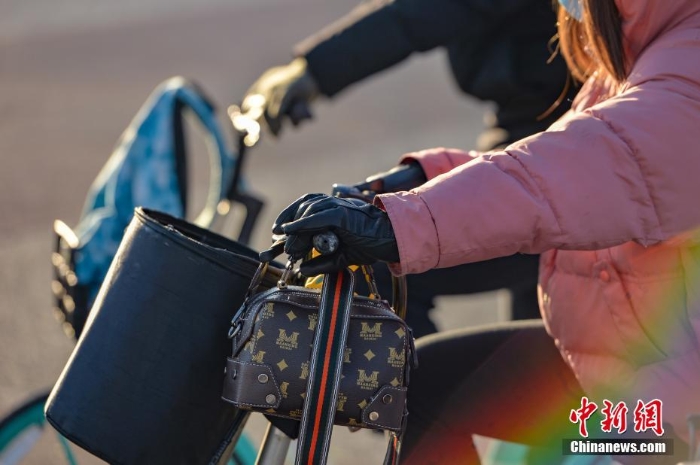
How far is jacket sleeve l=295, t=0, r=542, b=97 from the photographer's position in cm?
300

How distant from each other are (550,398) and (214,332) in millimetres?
850

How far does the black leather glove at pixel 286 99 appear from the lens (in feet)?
9.77

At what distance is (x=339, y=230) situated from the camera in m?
1.76

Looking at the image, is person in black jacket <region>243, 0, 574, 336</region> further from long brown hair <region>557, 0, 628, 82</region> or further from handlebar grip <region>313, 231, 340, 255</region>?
handlebar grip <region>313, 231, 340, 255</region>

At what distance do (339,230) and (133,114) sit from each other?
24.7 ft

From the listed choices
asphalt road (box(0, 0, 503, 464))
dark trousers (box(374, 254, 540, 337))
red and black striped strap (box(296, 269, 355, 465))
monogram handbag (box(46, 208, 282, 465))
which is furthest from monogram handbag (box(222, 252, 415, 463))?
asphalt road (box(0, 0, 503, 464))

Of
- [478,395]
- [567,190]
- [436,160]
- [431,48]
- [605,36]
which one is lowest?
[478,395]

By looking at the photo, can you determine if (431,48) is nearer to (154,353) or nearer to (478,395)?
(478,395)

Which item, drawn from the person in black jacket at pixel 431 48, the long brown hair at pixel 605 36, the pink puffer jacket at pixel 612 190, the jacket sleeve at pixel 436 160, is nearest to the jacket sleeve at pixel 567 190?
the pink puffer jacket at pixel 612 190

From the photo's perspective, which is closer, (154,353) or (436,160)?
(154,353)

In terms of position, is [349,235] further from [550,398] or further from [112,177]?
[112,177]

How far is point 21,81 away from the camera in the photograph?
10.4m

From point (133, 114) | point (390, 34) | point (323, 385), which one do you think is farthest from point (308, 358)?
point (133, 114)

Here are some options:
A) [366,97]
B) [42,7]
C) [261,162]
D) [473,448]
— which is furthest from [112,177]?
[42,7]
